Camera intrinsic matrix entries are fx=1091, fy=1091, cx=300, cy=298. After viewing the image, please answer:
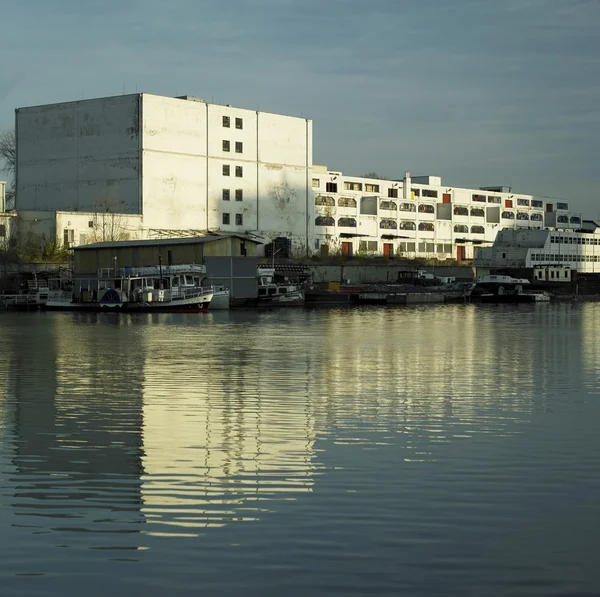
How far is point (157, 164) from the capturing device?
3745 inches

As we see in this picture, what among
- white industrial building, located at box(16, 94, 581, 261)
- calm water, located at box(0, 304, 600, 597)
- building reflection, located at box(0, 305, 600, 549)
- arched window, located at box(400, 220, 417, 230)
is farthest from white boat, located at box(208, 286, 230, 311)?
arched window, located at box(400, 220, 417, 230)

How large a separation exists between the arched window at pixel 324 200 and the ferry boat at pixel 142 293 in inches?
1885

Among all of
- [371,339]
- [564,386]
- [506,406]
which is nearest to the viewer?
[506,406]

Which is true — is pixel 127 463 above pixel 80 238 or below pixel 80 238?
below

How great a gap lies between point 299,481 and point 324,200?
117 meters

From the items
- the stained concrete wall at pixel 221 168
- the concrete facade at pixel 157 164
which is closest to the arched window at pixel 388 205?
the stained concrete wall at pixel 221 168

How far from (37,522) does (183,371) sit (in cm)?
1778

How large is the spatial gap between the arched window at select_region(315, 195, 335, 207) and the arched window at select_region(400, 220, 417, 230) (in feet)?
50.7

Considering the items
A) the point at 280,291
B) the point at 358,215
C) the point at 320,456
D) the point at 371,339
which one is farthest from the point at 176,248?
the point at 320,456

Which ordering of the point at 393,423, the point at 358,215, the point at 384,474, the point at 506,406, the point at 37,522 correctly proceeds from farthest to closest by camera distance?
the point at 358,215, the point at 506,406, the point at 393,423, the point at 384,474, the point at 37,522

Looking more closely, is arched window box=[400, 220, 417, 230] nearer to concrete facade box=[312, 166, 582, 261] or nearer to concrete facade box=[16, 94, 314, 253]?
concrete facade box=[312, 166, 582, 261]

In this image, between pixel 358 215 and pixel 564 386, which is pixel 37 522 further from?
pixel 358 215

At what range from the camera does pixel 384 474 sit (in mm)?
13391

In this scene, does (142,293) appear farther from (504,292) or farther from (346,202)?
(346,202)
